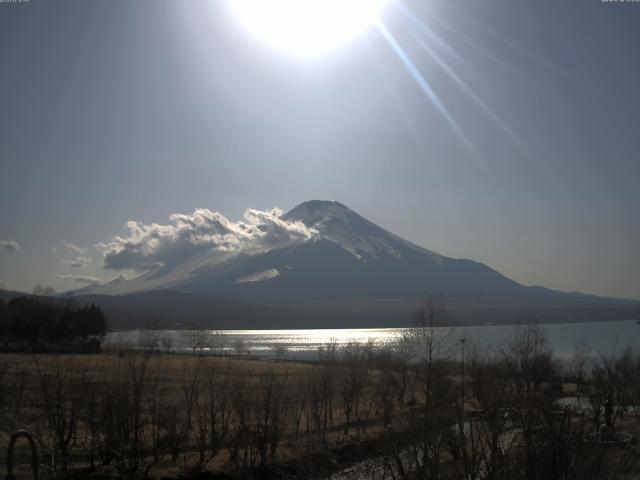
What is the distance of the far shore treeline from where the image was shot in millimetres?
81500

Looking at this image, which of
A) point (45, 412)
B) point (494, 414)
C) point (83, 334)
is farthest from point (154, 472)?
point (83, 334)

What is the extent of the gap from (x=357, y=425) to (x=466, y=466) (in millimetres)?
29113

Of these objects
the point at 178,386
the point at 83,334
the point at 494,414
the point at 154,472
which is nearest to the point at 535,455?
the point at 494,414

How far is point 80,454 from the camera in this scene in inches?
1033

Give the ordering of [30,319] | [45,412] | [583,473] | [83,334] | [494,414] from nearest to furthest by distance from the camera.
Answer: [583,473]
[494,414]
[45,412]
[30,319]
[83,334]

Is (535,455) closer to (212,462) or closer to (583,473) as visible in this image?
(583,473)

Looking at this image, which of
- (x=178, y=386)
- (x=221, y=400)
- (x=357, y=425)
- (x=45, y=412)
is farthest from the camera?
(x=178, y=386)

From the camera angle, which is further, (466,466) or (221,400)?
(221,400)

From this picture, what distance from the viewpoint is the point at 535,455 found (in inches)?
316

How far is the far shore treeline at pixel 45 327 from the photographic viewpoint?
3209 inches

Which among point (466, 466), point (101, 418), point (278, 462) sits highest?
point (466, 466)

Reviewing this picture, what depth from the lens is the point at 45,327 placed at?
275 feet

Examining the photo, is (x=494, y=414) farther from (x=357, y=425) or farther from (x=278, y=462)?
(x=357, y=425)

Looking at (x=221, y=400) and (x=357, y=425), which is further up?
(x=221, y=400)
